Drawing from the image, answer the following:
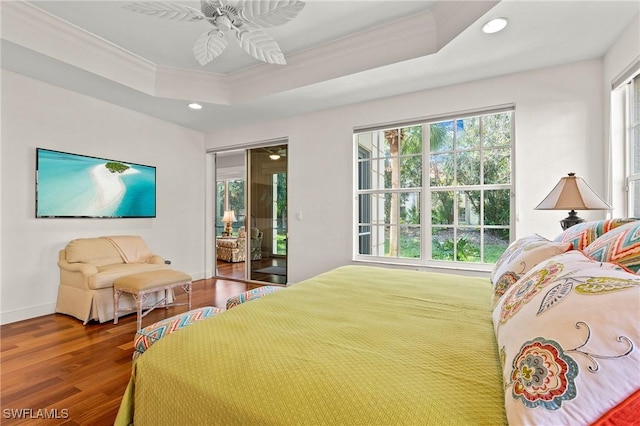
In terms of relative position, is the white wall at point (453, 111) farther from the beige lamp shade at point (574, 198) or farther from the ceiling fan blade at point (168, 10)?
the ceiling fan blade at point (168, 10)

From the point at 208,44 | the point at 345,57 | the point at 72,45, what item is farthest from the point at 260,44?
the point at 72,45

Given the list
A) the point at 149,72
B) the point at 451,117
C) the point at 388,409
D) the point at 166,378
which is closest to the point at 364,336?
the point at 388,409

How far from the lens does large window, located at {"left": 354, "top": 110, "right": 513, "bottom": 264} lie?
3.18m

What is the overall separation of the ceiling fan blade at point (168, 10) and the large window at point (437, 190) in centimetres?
246

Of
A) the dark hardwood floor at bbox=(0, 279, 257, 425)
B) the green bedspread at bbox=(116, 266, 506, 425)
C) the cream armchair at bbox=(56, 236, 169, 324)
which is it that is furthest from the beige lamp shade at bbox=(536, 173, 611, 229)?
the cream armchair at bbox=(56, 236, 169, 324)

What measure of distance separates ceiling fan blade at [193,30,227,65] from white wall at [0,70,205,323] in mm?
2395

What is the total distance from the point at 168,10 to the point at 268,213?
10.7ft

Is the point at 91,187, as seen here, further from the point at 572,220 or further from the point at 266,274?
the point at 572,220

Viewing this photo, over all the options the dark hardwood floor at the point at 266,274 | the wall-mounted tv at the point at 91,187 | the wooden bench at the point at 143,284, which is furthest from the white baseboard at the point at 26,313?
the dark hardwood floor at the point at 266,274

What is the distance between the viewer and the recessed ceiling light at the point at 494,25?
85.9 inches

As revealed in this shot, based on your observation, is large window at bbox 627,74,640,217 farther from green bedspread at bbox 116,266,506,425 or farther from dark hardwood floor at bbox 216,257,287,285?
dark hardwood floor at bbox 216,257,287,285

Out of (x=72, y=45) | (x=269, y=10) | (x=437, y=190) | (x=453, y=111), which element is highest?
(x=72, y=45)


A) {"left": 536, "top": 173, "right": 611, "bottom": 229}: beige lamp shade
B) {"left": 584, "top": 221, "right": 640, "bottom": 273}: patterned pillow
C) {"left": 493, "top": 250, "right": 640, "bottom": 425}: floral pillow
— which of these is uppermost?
{"left": 536, "top": 173, "right": 611, "bottom": 229}: beige lamp shade

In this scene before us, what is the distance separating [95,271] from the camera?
9.94 ft
